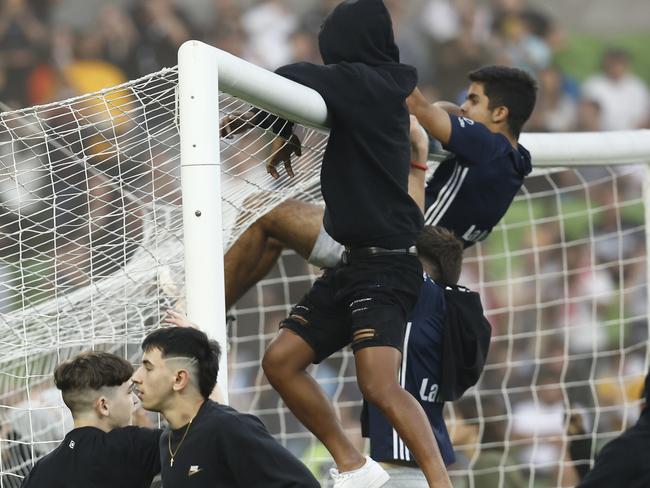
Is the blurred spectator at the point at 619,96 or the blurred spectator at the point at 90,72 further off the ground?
the blurred spectator at the point at 90,72

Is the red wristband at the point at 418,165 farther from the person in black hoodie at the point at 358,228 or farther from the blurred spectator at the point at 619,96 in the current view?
the blurred spectator at the point at 619,96

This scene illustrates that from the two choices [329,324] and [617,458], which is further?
[329,324]

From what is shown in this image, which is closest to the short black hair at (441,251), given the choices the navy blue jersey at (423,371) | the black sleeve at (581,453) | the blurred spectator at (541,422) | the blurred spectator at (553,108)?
the navy blue jersey at (423,371)

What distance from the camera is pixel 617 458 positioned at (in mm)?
3498

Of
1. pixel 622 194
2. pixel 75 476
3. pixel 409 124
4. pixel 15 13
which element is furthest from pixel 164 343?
pixel 15 13

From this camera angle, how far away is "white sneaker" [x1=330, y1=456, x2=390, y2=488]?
4031 mm

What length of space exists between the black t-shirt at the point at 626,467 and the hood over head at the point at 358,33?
141cm

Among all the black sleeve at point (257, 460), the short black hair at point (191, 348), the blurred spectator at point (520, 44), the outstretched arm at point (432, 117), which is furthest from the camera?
the blurred spectator at point (520, 44)

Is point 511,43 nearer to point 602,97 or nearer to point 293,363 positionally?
point 602,97

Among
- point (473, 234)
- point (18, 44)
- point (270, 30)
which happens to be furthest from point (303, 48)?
point (473, 234)

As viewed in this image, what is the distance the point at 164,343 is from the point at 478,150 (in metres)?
1.80

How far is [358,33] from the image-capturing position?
4.12 meters

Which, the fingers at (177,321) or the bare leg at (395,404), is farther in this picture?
the bare leg at (395,404)

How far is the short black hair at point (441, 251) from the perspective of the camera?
4.69 meters
